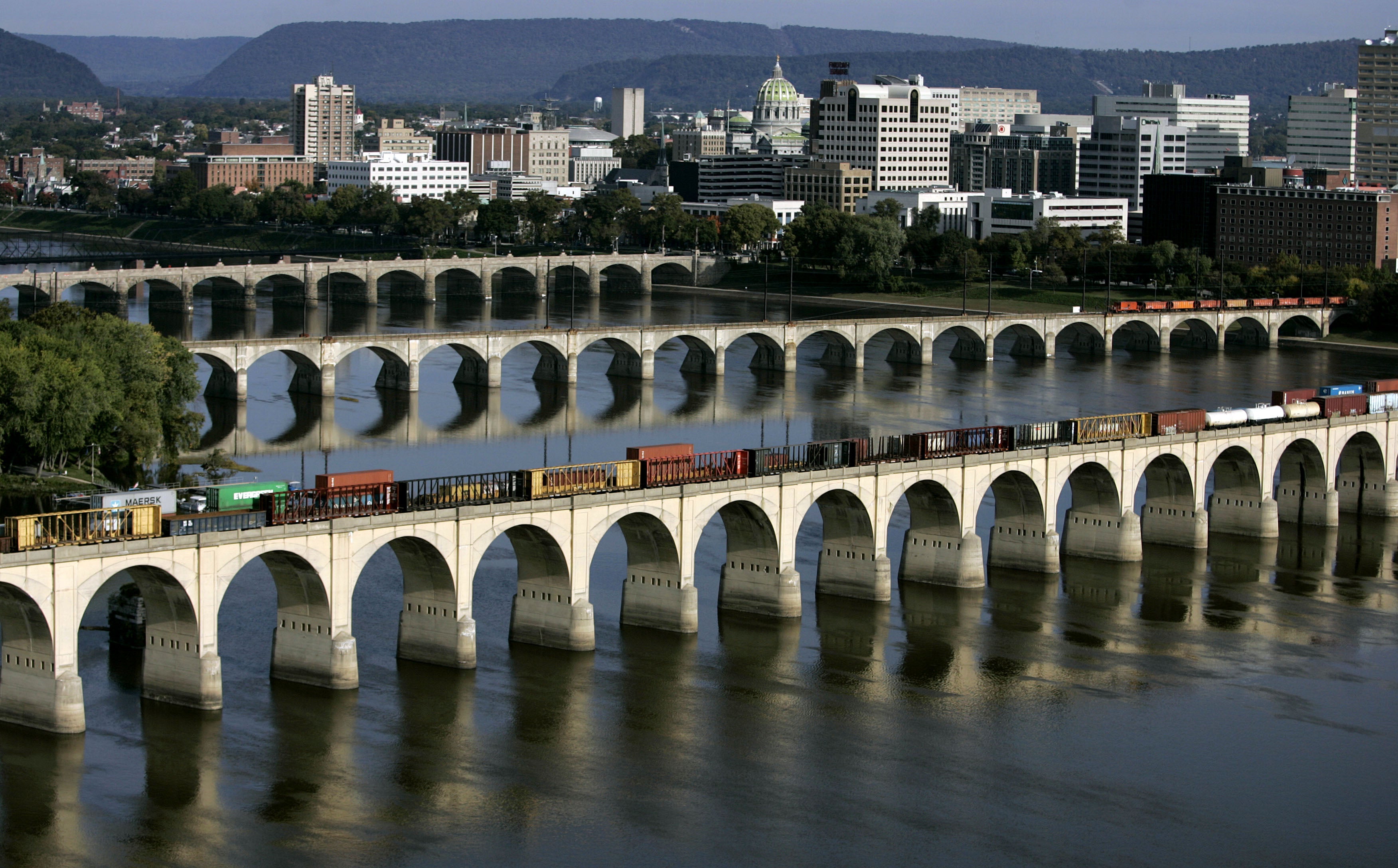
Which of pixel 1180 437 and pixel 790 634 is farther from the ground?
pixel 1180 437

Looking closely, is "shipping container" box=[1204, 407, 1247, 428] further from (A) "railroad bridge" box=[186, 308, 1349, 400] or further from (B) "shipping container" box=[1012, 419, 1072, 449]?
(A) "railroad bridge" box=[186, 308, 1349, 400]

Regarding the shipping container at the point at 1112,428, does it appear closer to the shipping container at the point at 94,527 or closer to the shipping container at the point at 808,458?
the shipping container at the point at 808,458

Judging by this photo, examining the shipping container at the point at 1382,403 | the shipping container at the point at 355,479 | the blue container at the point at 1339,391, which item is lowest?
the shipping container at the point at 355,479

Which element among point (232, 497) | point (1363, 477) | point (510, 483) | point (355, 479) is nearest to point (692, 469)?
point (510, 483)

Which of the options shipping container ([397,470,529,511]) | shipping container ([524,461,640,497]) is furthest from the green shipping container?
shipping container ([524,461,640,497])

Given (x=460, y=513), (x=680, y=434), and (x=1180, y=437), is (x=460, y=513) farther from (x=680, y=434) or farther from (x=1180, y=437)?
(x=680, y=434)

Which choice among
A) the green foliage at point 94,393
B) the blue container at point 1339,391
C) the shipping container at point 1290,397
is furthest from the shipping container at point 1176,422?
the green foliage at point 94,393

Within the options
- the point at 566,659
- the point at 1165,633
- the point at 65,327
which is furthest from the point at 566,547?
the point at 65,327
